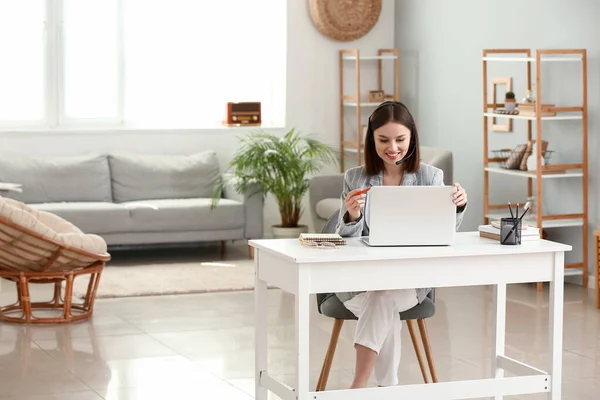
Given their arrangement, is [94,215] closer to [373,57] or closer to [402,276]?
[373,57]

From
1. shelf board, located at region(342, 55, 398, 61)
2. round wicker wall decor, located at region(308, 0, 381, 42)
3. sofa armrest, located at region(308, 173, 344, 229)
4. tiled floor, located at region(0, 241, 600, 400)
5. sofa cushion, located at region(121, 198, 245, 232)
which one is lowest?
tiled floor, located at region(0, 241, 600, 400)

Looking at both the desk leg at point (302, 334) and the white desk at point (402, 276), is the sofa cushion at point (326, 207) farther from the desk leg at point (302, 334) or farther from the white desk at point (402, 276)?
the desk leg at point (302, 334)

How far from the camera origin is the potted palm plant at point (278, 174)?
787cm

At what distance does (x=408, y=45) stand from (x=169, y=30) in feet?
6.40

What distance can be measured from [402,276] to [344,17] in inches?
214

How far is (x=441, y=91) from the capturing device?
8.19m

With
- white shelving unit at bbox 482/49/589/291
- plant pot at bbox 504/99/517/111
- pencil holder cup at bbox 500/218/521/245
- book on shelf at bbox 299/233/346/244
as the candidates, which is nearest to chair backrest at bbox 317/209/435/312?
book on shelf at bbox 299/233/346/244

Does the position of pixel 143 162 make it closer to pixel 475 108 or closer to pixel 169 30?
pixel 169 30

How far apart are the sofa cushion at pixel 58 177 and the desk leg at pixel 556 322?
4.82 meters

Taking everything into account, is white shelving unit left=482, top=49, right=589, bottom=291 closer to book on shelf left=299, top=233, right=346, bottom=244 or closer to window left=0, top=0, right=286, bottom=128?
window left=0, top=0, right=286, bottom=128

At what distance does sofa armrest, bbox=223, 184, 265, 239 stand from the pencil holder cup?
4.29 metres

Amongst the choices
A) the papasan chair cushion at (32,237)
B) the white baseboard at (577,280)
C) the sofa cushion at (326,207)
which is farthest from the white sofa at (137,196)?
the white baseboard at (577,280)

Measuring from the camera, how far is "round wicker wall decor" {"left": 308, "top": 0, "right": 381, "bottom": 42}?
8562mm

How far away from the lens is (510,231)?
12.1 ft
